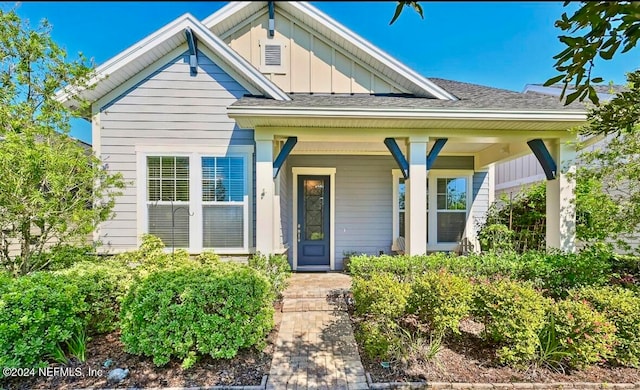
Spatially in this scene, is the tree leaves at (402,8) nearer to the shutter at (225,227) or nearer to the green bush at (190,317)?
the green bush at (190,317)

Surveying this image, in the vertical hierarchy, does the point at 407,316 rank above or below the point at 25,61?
below

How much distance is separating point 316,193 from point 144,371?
5.49 meters

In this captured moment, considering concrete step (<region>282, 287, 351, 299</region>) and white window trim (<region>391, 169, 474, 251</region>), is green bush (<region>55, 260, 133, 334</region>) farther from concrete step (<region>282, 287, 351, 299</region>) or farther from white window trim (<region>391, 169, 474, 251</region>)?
white window trim (<region>391, 169, 474, 251</region>)

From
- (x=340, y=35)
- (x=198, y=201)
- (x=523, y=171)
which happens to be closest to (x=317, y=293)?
(x=198, y=201)

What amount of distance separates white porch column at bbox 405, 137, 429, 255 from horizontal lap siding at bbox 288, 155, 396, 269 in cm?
246

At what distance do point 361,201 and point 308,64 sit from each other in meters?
3.56

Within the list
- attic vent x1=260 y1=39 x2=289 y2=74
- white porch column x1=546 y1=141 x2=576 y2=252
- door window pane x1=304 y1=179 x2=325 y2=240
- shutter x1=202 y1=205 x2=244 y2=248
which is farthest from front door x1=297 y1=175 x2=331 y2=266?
white porch column x1=546 y1=141 x2=576 y2=252

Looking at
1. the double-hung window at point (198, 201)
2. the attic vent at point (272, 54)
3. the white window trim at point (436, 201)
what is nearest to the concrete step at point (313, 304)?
the double-hung window at point (198, 201)

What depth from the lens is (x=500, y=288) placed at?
12.1 feet

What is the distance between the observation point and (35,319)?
323cm

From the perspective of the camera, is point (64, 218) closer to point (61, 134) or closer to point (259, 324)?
point (61, 134)

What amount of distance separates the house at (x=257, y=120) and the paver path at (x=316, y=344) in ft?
3.83

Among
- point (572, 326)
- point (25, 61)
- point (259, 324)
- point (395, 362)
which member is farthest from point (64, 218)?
point (572, 326)

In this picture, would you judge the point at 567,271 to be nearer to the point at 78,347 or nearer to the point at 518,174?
the point at 78,347
